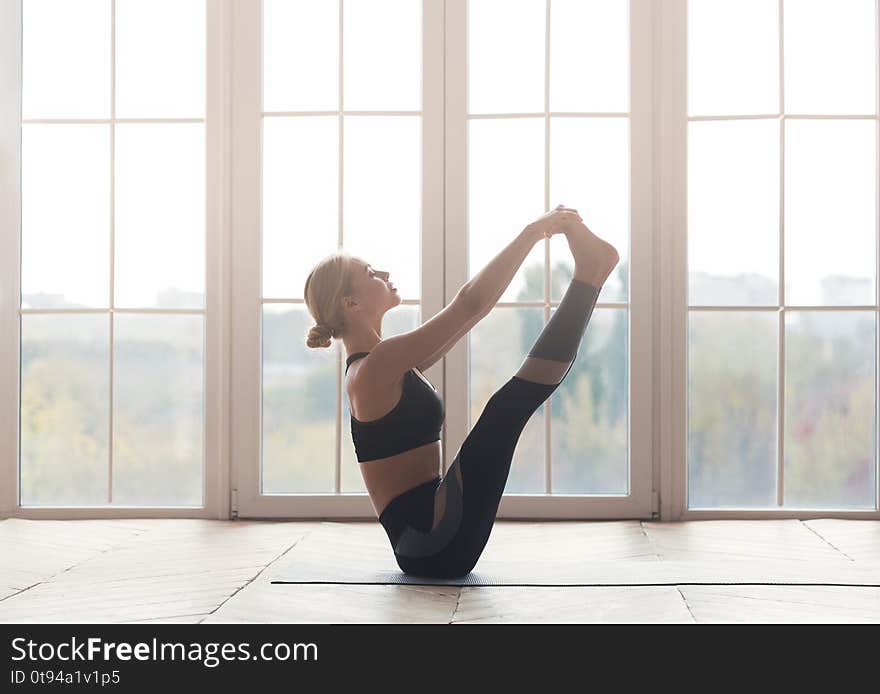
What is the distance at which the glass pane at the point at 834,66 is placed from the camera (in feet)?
11.5

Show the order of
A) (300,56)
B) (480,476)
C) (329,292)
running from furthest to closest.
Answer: (300,56)
(329,292)
(480,476)

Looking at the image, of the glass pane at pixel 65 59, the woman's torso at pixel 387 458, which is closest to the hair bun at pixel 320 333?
the woman's torso at pixel 387 458

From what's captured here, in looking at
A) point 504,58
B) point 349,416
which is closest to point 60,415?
point 349,416

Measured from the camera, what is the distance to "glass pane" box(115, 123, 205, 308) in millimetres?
3635

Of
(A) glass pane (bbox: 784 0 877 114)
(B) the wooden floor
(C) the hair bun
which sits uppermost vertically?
(A) glass pane (bbox: 784 0 877 114)

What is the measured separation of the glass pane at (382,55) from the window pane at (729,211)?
1.06 m

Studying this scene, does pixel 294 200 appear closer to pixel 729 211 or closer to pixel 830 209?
pixel 729 211

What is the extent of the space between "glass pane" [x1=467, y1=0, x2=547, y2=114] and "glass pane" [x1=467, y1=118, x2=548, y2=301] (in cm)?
7

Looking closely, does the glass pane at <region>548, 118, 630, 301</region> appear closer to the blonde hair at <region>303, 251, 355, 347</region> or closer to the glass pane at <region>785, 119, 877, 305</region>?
the glass pane at <region>785, 119, 877, 305</region>

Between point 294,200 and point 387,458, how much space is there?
5.00ft

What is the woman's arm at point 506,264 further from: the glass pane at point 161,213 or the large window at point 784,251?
the glass pane at point 161,213

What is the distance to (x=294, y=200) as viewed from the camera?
360cm

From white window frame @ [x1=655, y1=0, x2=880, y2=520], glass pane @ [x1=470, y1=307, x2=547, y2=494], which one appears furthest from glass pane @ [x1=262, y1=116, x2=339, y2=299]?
white window frame @ [x1=655, y1=0, x2=880, y2=520]

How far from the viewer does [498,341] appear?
3543mm
